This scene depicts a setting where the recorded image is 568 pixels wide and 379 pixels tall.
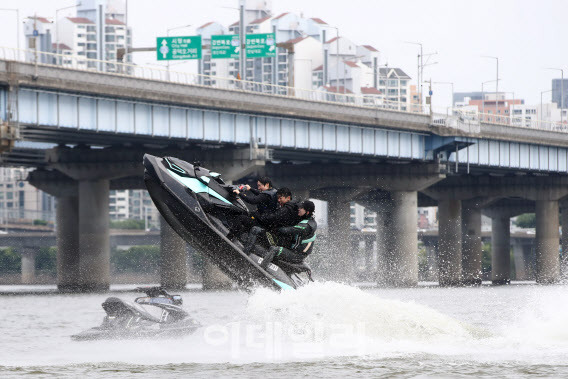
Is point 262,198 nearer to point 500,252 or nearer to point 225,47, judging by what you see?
point 225,47

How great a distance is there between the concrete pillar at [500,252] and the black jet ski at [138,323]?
9274 cm

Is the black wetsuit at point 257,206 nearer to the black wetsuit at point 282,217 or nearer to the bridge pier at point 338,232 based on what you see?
the black wetsuit at point 282,217

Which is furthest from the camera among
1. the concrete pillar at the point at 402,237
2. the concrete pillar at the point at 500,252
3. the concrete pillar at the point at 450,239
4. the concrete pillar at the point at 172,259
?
the concrete pillar at the point at 500,252

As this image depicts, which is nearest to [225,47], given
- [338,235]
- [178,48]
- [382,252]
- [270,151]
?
[178,48]

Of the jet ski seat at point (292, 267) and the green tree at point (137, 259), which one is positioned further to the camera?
the green tree at point (137, 259)

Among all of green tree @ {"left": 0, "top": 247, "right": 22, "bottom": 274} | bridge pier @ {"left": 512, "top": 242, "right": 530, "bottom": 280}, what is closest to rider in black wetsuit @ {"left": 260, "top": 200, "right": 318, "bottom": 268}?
green tree @ {"left": 0, "top": 247, "right": 22, "bottom": 274}

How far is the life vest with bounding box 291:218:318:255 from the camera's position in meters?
24.4

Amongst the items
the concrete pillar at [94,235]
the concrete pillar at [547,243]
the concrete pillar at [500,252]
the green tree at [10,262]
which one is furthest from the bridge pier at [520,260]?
the concrete pillar at [94,235]

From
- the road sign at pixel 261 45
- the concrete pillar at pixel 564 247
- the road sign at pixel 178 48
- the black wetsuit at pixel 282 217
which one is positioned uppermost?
the road sign at pixel 261 45

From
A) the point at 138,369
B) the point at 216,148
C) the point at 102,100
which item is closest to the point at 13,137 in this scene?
the point at 102,100

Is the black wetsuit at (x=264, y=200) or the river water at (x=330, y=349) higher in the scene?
the black wetsuit at (x=264, y=200)

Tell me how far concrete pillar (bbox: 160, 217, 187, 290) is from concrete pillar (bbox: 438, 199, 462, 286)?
28048 mm

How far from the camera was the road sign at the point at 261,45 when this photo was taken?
85500 mm

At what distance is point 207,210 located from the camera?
82.0ft
